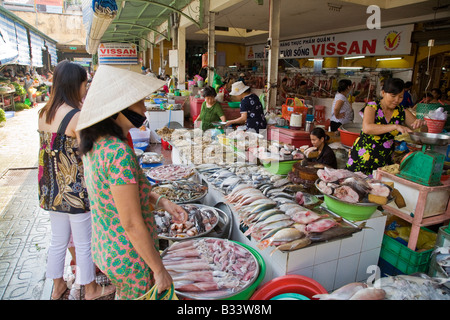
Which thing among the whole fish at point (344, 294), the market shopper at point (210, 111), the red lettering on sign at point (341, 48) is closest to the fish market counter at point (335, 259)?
the whole fish at point (344, 294)

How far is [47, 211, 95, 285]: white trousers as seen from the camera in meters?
2.59

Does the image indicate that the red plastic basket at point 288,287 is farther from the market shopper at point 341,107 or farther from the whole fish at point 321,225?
the market shopper at point 341,107

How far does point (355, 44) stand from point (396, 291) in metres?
11.6

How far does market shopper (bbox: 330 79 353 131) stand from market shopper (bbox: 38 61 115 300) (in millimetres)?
5266

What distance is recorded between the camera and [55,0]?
45.6m

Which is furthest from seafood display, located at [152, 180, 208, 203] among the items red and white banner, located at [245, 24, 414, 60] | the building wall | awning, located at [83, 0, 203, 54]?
the building wall

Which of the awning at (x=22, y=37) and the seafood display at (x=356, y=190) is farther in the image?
the awning at (x=22, y=37)

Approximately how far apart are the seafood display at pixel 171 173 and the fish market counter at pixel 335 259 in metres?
1.61

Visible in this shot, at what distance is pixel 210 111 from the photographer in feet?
19.0

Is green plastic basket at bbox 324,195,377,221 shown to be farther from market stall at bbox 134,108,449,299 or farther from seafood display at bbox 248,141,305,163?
seafood display at bbox 248,141,305,163

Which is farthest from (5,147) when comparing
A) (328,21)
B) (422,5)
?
→ (422,5)

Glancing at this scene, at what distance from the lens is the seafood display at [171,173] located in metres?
3.88

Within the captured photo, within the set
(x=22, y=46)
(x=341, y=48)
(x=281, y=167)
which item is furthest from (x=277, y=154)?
(x=22, y=46)

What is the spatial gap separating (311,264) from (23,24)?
65.9ft
